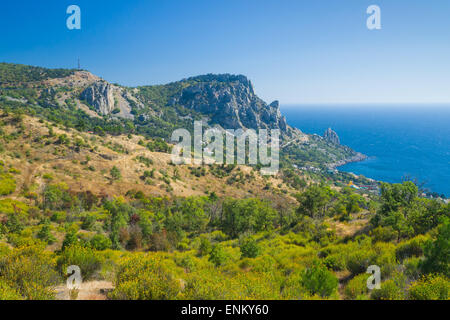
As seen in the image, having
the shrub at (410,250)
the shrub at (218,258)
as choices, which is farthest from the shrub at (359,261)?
the shrub at (218,258)

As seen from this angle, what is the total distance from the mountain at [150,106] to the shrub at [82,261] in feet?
190

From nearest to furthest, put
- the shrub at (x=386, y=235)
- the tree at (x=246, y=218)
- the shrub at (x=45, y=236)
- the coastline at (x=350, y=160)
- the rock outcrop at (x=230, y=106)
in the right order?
the shrub at (x=386, y=235) < the shrub at (x=45, y=236) < the tree at (x=246, y=218) < the coastline at (x=350, y=160) < the rock outcrop at (x=230, y=106)

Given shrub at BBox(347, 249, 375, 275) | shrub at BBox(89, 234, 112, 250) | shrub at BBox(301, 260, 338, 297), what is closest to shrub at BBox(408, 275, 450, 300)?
shrub at BBox(301, 260, 338, 297)

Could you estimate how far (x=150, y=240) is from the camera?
624 inches

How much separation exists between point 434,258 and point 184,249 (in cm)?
1371

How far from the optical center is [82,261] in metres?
8.18

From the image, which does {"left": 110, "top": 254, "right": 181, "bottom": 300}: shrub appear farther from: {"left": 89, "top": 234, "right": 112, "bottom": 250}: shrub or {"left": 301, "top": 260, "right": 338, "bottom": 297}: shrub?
{"left": 89, "top": 234, "right": 112, "bottom": 250}: shrub

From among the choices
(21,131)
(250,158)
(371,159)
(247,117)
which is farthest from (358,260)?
(371,159)

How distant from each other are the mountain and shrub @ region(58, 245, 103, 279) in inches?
2277

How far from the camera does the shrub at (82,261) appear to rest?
8.08 m

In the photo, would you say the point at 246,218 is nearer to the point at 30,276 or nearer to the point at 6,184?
the point at 30,276

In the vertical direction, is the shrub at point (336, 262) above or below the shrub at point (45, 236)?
above

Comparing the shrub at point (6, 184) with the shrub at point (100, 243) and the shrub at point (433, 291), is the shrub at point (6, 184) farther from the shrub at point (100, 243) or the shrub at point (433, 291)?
the shrub at point (433, 291)
